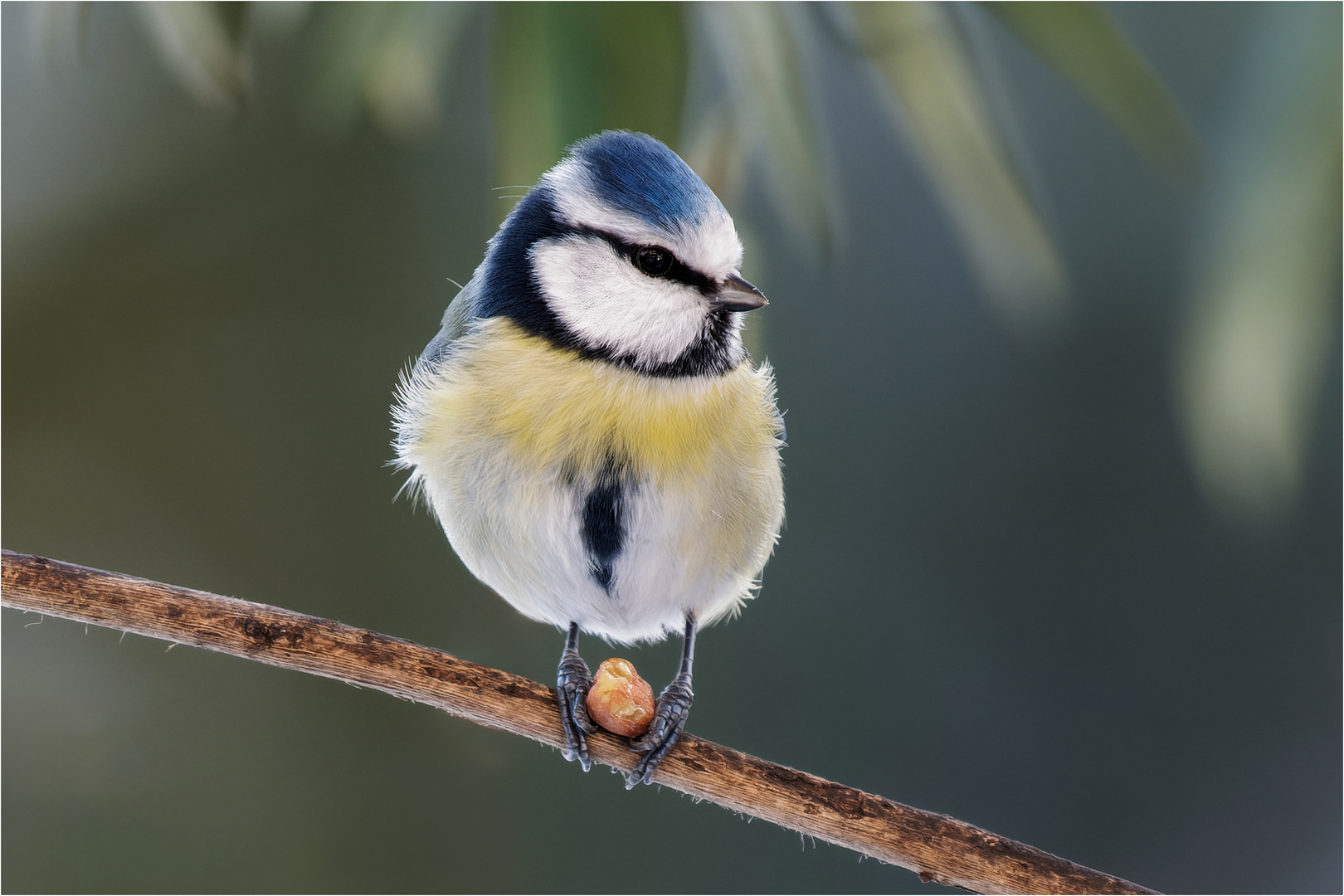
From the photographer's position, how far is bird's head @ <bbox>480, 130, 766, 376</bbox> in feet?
2.11

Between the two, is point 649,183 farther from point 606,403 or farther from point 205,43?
point 205,43

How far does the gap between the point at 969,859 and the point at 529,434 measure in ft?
1.23

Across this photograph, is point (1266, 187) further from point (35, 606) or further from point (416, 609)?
point (416, 609)

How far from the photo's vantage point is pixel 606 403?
67 cm

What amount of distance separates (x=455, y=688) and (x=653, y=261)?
292 mm

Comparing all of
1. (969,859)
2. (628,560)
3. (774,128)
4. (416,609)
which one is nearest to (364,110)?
(774,128)

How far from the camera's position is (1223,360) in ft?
2.60

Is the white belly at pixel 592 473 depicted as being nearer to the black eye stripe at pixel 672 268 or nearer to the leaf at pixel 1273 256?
the black eye stripe at pixel 672 268

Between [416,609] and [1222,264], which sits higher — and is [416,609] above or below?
below

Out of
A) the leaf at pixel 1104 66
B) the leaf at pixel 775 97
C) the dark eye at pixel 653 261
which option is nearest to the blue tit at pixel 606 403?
the dark eye at pixel 653 261

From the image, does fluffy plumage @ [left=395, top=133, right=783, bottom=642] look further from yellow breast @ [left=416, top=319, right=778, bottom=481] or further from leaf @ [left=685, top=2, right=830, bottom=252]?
leaf @ [left=685, top=2, right=830, bottom=252]

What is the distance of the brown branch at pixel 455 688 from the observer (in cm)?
60

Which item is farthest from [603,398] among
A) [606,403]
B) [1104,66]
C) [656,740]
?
[1104,66]

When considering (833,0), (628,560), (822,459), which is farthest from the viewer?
(822,459)
